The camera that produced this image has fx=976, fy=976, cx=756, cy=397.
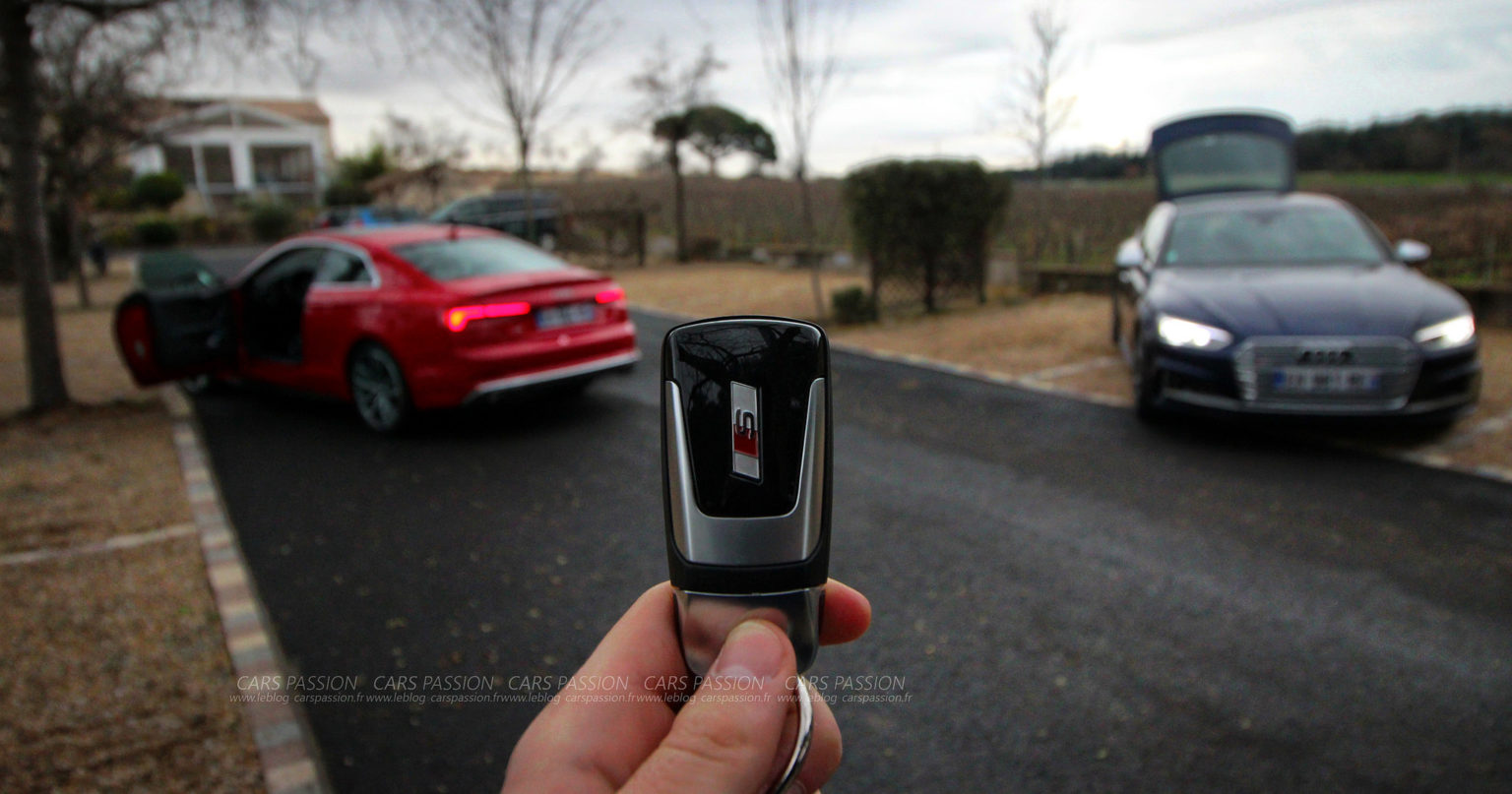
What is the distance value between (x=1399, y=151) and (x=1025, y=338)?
9.50 m

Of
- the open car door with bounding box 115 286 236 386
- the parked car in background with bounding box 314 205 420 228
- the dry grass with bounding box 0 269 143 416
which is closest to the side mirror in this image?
the open car door with bounding box 115 286 236 386

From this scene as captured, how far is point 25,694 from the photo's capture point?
125 inches

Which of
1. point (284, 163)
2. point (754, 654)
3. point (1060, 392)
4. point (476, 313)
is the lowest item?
point (1060, 392)

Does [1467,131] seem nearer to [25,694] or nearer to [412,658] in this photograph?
[412,658]

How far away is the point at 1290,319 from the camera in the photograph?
582 centimetres

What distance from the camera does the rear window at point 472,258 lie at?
6773 mm

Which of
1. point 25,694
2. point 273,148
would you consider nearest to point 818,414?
point 25,694

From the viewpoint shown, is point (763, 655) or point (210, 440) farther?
point (210, 440)

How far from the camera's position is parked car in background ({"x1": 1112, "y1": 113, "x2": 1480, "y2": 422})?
566 centimetres

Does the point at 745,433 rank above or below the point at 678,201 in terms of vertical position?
below

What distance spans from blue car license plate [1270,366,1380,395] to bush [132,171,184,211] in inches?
1767

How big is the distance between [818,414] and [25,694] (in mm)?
3519

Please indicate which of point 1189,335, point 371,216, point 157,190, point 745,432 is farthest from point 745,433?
point 157,190

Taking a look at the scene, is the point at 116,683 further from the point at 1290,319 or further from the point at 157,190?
the point at 157,190
